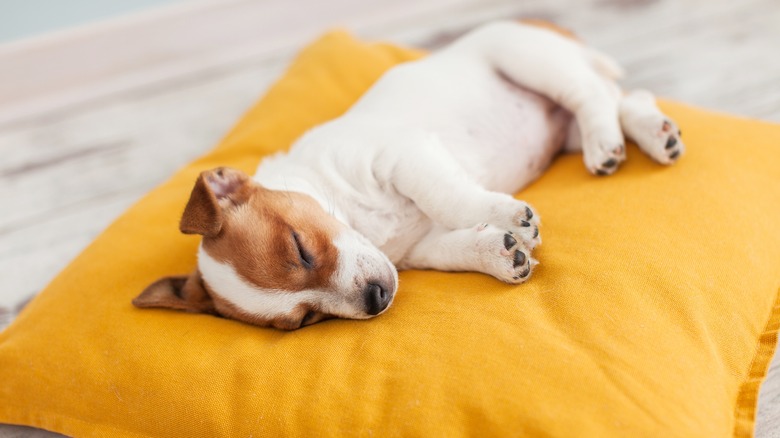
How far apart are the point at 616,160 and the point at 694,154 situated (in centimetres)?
24

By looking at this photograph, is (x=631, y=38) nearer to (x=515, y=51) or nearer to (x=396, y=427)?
(x=515, y=51)

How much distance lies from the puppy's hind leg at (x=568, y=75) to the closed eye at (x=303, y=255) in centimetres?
103

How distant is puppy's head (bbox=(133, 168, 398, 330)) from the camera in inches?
73.3

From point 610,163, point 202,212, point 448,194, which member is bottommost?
point 610,163

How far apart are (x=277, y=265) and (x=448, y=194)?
0.56 meters

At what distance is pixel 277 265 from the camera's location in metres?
1.87

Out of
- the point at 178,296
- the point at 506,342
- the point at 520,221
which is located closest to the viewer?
the point at 506,342

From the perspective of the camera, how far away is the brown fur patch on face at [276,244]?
6.13 ft

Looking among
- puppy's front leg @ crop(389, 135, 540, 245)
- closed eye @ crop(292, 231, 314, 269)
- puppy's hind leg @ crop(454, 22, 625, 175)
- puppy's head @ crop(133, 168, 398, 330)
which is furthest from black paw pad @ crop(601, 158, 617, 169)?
closed eye @ crop(292, 231, 314, 269)

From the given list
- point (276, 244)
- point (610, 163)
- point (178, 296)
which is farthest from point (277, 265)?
point (610, 163)

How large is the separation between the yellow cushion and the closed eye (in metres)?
0.18

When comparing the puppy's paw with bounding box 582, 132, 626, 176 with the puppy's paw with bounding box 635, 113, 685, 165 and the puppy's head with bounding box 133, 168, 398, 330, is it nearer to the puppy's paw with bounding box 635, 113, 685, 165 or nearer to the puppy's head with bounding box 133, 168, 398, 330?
the puppy's paw with bounding box 635, 113, 685, 165

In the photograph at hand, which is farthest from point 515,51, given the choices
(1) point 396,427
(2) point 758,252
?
(1) point 396,427

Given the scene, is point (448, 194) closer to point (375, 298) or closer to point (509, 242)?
point (509, 242)
